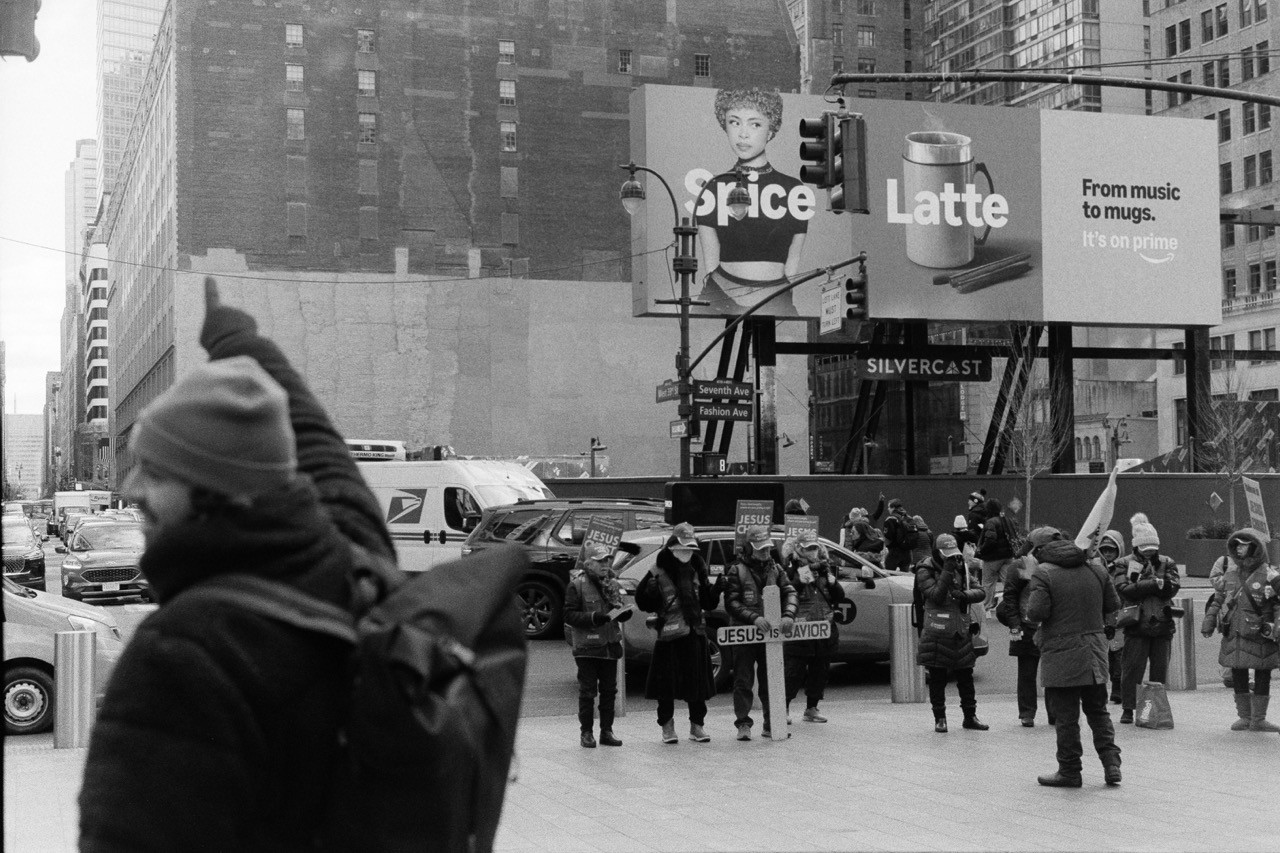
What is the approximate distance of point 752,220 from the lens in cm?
3500

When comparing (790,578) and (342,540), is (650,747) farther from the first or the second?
(342,540)

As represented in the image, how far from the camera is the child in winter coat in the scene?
12266 millimetres

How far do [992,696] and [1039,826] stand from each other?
7166 mm

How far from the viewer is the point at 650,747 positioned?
12336mm

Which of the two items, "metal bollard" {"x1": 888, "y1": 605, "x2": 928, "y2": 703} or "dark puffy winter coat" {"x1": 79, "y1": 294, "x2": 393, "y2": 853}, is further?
"metal bollard" {"x1": 888, "y1": 605, "x2": 928, "y2": 703}

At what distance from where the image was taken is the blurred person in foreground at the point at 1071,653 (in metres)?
10.1

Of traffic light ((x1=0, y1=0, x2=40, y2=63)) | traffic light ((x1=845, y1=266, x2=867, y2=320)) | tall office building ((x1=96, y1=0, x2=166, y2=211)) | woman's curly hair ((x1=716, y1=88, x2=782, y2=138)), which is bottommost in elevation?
traffic light ((x1=0, y1=0, x2=40, y2=63))

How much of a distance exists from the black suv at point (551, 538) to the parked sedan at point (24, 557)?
37.0ft

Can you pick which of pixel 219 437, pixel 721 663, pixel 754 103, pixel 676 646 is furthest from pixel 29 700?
pixel 754 103

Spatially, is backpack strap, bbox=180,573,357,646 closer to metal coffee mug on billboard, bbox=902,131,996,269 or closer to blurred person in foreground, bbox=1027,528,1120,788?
blurred person in foreground, bbox=1027,528,1120,788

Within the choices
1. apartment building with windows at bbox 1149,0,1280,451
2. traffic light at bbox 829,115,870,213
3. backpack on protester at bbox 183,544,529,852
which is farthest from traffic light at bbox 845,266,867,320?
apartment building with windows at bbox 1149,0,1280,451

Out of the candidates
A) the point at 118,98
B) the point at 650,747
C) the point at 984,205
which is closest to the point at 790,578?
the point at 650,747

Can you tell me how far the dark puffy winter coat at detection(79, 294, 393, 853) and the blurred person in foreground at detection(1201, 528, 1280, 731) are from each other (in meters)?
12.2

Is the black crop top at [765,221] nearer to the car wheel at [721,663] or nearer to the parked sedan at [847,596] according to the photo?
the parked sedan at [847,596]
